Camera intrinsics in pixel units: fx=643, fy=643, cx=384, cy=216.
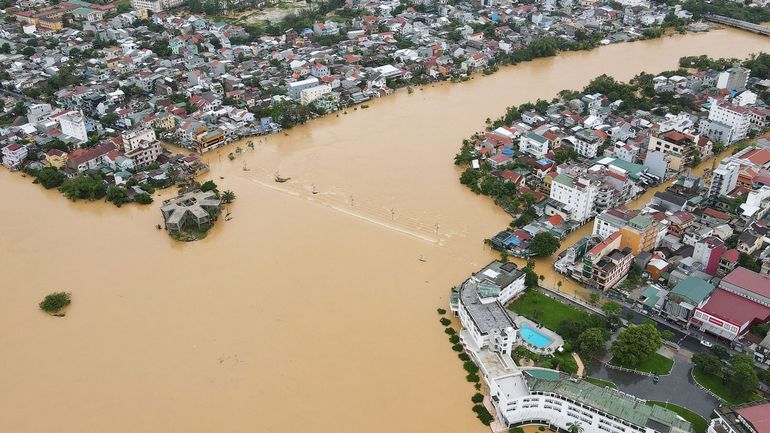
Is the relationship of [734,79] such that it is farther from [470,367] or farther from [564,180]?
[470,367]

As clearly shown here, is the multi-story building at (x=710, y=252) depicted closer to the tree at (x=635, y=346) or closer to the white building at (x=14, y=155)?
the tree at (x=635, y=346)

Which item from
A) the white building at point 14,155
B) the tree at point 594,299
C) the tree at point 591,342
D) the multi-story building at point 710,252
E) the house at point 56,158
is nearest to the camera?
the tree at point 591,342

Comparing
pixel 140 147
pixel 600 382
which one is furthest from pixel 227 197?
pixel 600 382

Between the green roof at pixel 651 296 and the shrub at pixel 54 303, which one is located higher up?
the green roof at pixel 651 296

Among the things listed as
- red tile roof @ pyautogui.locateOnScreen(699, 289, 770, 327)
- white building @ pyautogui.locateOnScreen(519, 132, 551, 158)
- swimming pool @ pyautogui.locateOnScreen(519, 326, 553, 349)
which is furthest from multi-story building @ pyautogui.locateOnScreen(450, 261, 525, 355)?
white building @ pyautogui.locateOnScreen(519, 132, 551, 158)

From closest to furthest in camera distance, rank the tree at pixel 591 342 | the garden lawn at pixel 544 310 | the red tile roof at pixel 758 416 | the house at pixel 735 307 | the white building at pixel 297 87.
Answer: the red tile roof at pixel 758 416, the tree at pixel 591 342, the house at pixel 735 307, the garden lawn at pixel 544 310, the white building at pixel 297 87

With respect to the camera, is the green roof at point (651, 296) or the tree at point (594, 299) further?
the tree at point (594, 299)

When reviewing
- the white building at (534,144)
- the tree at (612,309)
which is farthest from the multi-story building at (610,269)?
the white building at (534,144)
